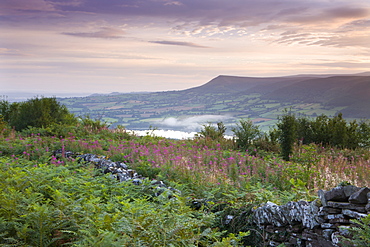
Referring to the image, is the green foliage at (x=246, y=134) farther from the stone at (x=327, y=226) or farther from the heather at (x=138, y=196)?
the stone at (x=327, y=226)

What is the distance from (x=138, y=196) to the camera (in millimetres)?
6297

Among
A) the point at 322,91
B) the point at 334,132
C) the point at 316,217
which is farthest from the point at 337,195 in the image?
the point at 322,91

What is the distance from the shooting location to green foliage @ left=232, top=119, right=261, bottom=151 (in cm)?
1466

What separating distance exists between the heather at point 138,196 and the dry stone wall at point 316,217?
350mm

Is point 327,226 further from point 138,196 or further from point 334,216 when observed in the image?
point 138,196

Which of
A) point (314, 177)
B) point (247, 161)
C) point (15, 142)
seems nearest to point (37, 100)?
point (15, 142)

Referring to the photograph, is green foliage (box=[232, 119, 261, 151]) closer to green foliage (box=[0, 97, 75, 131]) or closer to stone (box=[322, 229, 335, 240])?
green foliage (box=[0, 97, 75, 131])

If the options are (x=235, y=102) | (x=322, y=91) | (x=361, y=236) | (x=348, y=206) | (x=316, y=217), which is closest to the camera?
(x=361, y=236)

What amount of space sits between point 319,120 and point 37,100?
52.2 feet

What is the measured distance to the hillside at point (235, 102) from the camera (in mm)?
89725

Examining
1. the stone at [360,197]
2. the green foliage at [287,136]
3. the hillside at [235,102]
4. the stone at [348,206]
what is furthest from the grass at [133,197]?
the hillside at [235,102]

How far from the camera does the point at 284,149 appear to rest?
1276 cm

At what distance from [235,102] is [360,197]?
130 metres

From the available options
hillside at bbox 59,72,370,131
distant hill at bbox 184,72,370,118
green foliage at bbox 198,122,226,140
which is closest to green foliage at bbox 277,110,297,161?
green foliage at bbox 198,122,226,140
